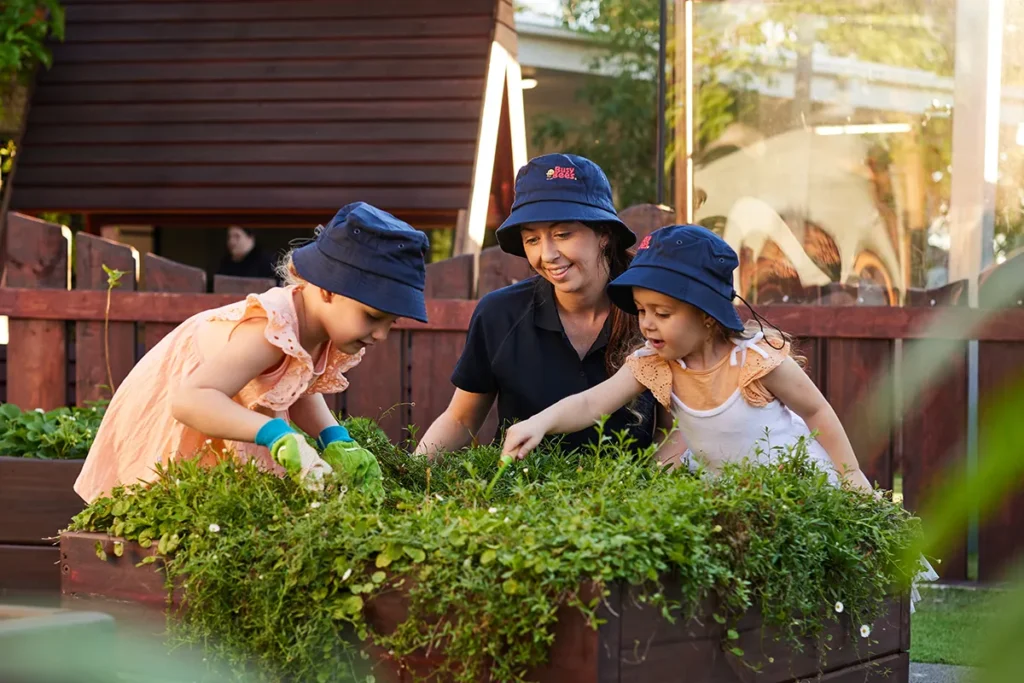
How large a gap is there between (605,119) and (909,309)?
3.36 m

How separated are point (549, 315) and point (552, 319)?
0.6 inches

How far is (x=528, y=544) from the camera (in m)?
1.74

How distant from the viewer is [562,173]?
3000 mm

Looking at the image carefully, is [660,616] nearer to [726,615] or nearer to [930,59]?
[726,615]

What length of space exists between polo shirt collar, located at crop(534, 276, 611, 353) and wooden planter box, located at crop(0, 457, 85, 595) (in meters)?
1.36

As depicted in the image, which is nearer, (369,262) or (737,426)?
(369,262)

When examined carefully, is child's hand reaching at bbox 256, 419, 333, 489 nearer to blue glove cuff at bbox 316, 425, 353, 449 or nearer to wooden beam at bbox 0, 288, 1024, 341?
blue glove cuff at bbox 316, 425, 353, 449

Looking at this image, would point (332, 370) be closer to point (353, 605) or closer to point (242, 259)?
point (353, 605)

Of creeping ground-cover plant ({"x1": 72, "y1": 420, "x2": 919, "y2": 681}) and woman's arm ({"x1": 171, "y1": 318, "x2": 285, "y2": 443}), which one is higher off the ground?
woman's arm ({"x1": 171, "y1": 318, "x2": 285, "y2": 443})

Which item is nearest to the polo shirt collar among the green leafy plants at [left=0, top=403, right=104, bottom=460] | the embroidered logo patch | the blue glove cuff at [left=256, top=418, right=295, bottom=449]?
the embroidered logo patch

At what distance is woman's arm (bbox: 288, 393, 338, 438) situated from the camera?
2.61m

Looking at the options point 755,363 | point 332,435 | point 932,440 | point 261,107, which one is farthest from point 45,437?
point 261,107

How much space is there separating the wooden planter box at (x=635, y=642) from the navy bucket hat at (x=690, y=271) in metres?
0.71

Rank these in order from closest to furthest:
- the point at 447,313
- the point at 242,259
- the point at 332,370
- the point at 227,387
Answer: the point at 227,387, the point at 332,370, the point at 447,313, the point at 242,259
